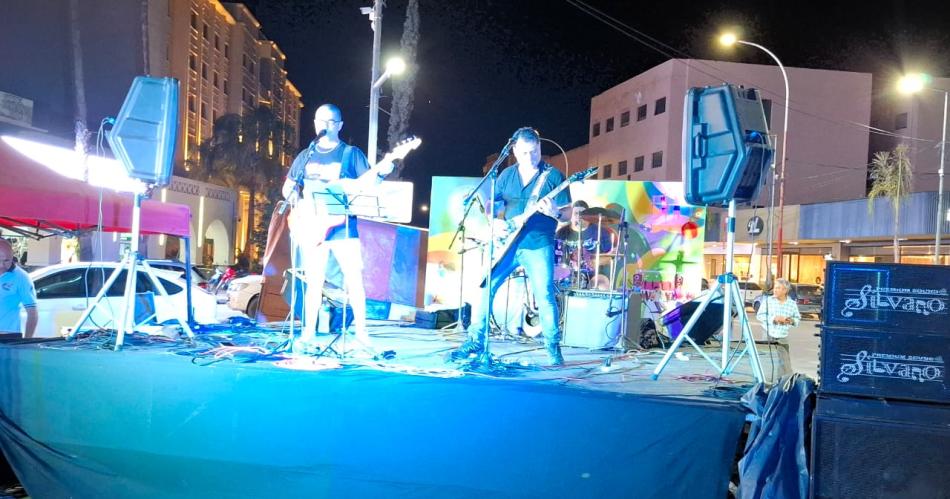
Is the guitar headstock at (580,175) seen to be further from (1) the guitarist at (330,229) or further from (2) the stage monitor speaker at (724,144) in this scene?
(1) the guitarist at (330,229)

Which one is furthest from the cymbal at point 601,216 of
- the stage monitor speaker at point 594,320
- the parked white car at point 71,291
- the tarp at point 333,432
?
the tarp at point 333,432

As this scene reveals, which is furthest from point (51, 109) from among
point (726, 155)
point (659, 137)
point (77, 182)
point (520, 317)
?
point (659, 137)

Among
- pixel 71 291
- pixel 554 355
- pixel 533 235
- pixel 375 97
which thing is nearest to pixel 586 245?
pixel 533 235

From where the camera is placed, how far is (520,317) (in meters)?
8.03

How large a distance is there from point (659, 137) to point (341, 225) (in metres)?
32.3

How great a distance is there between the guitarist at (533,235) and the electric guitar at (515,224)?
25 millimetres

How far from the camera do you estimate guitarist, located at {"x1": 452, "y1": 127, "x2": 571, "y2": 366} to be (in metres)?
4.50

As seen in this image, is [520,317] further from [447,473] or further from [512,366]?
[447,473]

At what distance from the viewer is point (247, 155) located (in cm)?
3070

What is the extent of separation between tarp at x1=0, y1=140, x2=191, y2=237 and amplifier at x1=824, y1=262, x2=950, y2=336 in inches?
234

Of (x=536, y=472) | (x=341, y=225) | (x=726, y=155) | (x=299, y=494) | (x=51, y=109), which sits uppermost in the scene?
(x=51, y=109)

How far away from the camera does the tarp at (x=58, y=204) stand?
656 centimetres

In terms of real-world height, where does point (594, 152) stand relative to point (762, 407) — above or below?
above

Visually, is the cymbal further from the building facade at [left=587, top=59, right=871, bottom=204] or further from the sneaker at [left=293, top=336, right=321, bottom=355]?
the building facade at [left=587, top=59, right=871, bottom=204]
